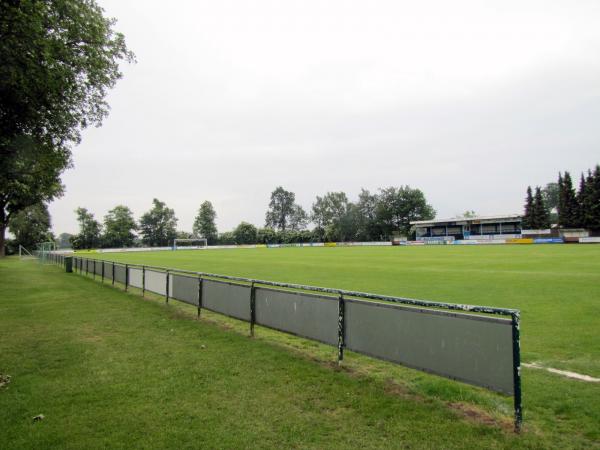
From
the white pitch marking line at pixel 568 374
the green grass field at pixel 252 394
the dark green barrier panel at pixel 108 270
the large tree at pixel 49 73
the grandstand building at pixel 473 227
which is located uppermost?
the large tree at pixel 49 73

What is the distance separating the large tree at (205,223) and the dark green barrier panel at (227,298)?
365 ft

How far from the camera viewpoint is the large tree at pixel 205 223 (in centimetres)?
11900

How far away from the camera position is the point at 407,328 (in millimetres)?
4750

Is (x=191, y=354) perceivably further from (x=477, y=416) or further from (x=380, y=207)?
(x=380, y=207)

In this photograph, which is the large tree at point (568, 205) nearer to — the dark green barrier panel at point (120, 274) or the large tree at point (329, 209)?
the large tree at point (329, 209)

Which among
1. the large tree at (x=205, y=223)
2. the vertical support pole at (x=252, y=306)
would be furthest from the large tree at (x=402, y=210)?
the vertical support pole at (x=252, y=306)

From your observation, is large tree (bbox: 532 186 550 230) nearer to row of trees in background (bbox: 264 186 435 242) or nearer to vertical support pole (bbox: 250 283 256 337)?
row of trees in background (bbox: 264 186 435 242)

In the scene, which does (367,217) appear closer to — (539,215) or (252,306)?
(539,215)

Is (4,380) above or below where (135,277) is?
below

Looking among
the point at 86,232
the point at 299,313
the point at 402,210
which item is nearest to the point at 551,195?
the point at 402,210

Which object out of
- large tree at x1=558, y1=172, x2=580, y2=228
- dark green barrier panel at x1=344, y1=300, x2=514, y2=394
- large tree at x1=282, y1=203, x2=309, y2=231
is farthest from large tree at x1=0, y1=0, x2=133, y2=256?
large tree at x1=282, y1=203, x2=309, y2=231

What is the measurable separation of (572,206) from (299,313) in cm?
8248

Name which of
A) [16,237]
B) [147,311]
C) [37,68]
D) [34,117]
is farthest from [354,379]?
[16,237]

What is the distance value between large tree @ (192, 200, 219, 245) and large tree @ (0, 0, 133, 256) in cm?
9875
